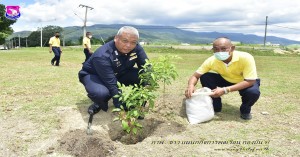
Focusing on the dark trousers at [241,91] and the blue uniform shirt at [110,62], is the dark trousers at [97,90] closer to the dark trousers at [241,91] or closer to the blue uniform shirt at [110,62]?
the blue uniform shirt at [110,62]

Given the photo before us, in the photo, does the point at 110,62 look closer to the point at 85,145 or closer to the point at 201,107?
the point at 85,145

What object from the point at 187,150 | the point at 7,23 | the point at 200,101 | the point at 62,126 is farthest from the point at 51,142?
the point at 7,23

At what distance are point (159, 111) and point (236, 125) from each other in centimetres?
134

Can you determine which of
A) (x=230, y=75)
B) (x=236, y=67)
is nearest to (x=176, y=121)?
(x=230, y=75)

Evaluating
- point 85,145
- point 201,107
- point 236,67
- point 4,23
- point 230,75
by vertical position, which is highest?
point 4,23

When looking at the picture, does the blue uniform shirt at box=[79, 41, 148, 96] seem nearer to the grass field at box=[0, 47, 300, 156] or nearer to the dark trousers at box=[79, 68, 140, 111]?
the dark trousers at box=[79, 68, 140, 111]

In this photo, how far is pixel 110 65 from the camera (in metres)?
4.67

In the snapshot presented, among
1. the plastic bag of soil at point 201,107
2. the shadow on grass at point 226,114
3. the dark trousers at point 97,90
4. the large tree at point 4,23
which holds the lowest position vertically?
the shadow on grass at point 226,114

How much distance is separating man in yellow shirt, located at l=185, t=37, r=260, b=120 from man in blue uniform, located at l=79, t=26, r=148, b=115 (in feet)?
3.67

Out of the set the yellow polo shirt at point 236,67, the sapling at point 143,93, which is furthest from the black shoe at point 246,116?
the sapling at point 143,93

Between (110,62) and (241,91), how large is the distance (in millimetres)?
2242

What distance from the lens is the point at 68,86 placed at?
8117 mm

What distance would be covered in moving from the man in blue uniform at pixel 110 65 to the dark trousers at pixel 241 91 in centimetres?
130

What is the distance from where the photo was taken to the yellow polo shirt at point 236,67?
480cm
